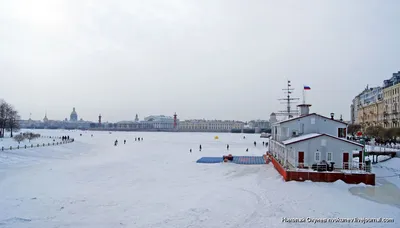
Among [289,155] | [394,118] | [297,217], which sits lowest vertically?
[297,217]

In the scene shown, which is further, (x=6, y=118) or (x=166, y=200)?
(x=6, y=118)

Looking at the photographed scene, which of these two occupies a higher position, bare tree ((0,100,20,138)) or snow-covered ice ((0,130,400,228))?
bare tree ((0,100,20,138))

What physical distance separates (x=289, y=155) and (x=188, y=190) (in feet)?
38.0

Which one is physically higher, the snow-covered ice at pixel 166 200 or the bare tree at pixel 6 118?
the bare tree at pixel 6 118

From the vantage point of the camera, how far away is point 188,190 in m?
20.5

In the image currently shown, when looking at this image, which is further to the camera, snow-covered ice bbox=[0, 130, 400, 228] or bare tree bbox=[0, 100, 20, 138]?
bare tree bbox=[0, 100, 20, 138]

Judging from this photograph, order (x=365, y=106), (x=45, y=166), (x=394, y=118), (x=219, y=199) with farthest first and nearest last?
1. (x=365, y=106)
2. (x=394, y=118)
3. (x=45, y=166)
4. (x=219, y=199)

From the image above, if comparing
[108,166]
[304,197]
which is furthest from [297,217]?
[108,166]

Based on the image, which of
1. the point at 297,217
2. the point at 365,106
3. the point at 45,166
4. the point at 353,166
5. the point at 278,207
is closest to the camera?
the point at 297,217

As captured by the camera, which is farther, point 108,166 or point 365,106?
point 365,106

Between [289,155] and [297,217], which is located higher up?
[289,155]

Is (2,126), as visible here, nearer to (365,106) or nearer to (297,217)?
(297,217)

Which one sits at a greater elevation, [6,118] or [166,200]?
[6,118]

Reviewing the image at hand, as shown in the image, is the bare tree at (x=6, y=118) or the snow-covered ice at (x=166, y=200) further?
the bare tree at (x=6, y=118)
